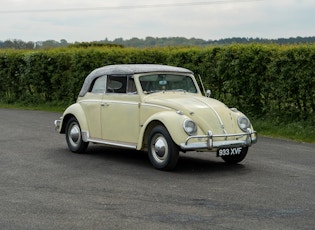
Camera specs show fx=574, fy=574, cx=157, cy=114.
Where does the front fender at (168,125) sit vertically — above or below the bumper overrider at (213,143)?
above

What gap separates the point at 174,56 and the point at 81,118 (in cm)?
830

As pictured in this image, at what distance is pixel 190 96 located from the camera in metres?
10.4

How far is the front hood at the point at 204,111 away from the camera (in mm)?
9430

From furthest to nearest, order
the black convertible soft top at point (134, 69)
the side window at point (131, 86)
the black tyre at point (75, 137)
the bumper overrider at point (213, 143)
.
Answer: the black tyre at point (75, 137) → the black convertible soft top at point (134, 69) → the side window at point (131, 86) → the bumper overrider at point (213, 143)

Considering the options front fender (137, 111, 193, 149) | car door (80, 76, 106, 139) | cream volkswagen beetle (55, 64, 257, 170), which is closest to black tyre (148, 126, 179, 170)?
cream volkswagen beetle (55, 64, 257, 170)

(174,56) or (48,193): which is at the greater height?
(174,56)

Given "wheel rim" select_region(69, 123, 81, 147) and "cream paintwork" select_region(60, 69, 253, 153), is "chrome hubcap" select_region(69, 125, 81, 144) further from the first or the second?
"cream paintwork" select_region(60, 69, 253, 153)

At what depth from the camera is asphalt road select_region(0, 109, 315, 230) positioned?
635 cm

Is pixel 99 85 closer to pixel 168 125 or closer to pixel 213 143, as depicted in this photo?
pixel 168 125

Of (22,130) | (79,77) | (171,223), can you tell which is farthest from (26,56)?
(171,223)

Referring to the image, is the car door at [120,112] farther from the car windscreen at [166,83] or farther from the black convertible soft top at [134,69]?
the car windscreen at [166,83]

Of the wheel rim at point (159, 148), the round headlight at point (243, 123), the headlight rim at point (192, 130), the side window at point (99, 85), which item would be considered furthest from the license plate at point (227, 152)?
the side window at point (99, 85)

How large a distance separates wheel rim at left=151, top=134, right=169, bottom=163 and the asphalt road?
24 cm

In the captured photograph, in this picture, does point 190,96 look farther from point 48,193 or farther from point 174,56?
point 174,56
